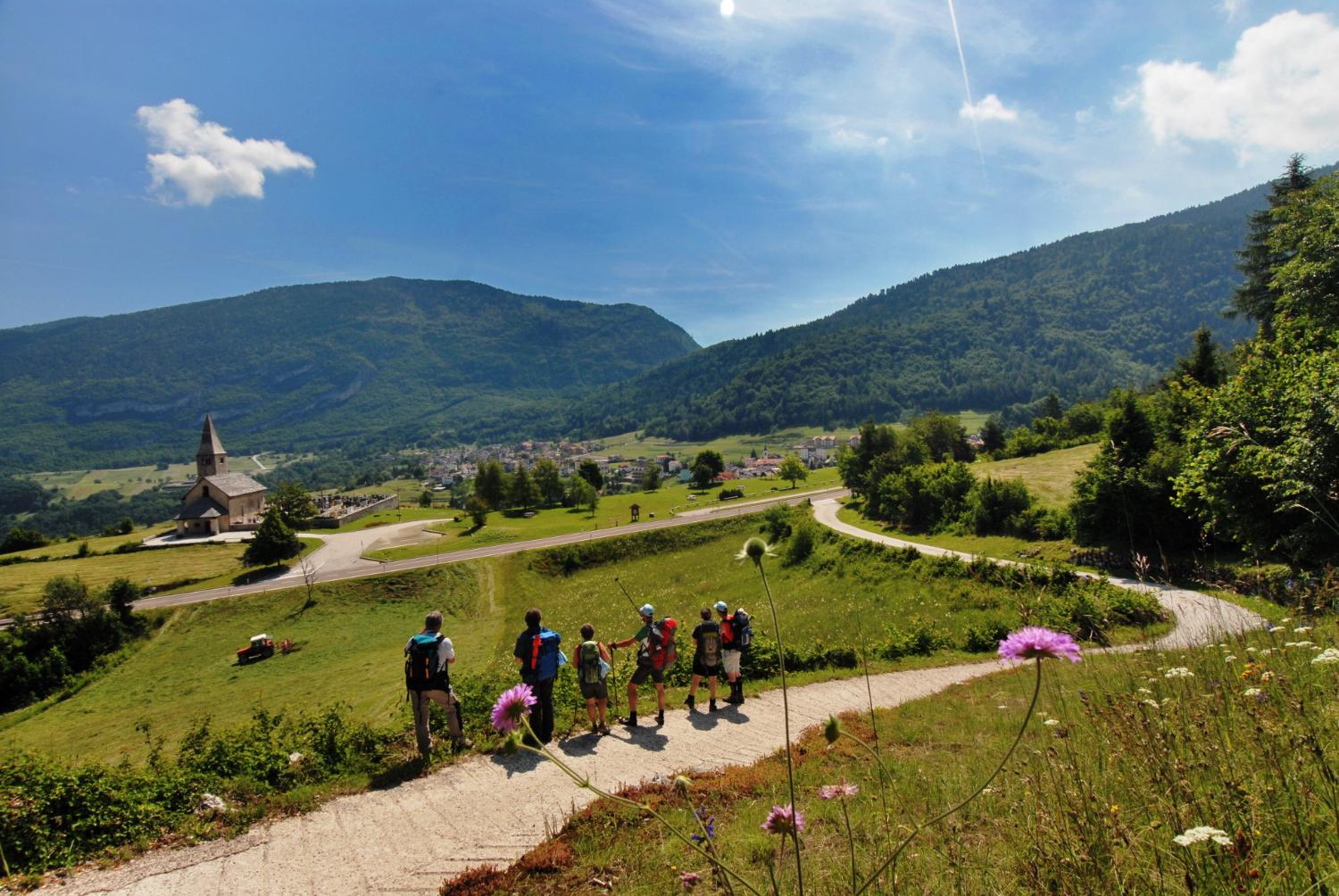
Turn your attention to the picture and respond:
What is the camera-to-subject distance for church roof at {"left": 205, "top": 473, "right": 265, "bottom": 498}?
65188 mm

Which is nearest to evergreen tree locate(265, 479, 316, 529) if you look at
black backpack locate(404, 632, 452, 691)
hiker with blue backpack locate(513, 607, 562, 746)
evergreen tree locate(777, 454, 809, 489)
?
black backpack locate(404, 632, 452, 691)

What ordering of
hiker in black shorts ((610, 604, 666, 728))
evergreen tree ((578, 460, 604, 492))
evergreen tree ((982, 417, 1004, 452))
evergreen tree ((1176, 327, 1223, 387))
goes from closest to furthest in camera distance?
1. hiker in black shorts ((610, 604, 666, 728))
2. evergreen tree ((1176, 327, 1223, 387))
3. evergreen tree ((982, 417, 1004, 452))
4. evergreen tree ((578, 460, 604, 492))

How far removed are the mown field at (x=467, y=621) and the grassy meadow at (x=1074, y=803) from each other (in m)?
4.54

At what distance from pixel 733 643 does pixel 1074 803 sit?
7557 millimetres

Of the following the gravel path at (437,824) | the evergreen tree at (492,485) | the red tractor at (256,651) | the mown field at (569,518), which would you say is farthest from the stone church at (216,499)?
the gravel path at (437,824)

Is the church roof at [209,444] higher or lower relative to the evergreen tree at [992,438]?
higher

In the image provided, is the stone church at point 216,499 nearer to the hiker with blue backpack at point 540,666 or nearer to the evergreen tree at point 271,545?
the evergreen tree at point 271,545

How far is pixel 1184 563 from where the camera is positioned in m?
19.4

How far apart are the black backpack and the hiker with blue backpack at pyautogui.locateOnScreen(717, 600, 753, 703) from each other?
4.57 meters

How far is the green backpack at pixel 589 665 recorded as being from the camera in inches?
343

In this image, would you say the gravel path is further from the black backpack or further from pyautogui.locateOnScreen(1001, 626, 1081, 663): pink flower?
pyautogui.locateOnScreen(1001, 626, 1081, 663): pink flower

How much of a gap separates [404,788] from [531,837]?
104 inches

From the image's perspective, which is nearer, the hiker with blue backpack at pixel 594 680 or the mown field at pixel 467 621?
the hiker with blue backpack at pixel 594 680

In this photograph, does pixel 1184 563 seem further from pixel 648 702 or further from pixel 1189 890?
pixel 1189 890
